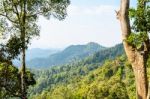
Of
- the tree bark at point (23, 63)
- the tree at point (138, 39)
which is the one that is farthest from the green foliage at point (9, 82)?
the tree at point (138, 39)

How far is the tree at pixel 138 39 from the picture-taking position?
59.9 feet

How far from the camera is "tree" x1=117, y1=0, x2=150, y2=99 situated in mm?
18250

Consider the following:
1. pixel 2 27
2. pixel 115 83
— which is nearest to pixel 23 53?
pixel 2 27

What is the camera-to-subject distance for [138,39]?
59.4 ft

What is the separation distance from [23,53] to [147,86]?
27.0ft

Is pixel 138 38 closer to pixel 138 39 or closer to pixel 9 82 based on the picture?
pixel 138 39

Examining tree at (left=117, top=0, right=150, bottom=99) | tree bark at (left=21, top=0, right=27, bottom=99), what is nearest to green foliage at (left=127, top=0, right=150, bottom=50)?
tree at (left=117, top=0, right=150, bottom=99)

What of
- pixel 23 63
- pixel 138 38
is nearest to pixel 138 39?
pixel 138 38

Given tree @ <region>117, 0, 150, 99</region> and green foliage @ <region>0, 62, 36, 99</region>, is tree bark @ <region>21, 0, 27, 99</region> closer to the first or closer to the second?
green foliage @ <region>0, 62, 36, 99</region>

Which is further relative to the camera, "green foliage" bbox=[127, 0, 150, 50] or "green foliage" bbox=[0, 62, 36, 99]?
"green foliage" bbox=[0, 62, 36, 99]

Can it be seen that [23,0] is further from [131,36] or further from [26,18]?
[131,36]

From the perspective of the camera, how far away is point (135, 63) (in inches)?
741

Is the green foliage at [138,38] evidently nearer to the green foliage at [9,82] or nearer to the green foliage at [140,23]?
the green foliage at [140,23]

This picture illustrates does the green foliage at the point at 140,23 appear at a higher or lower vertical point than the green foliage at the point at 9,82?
higher
